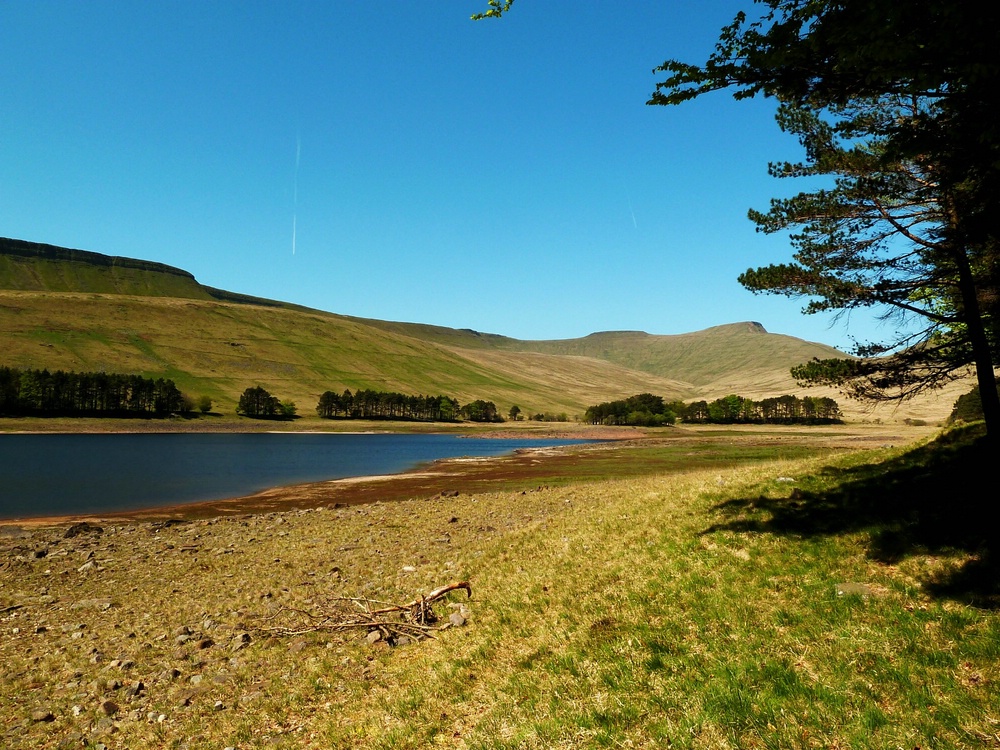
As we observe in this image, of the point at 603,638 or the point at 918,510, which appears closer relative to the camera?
the point at 603,638

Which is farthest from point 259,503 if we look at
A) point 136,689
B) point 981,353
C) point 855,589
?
point 981,353

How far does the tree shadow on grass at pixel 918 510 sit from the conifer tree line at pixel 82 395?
644 feet

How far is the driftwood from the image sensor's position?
1337 cm

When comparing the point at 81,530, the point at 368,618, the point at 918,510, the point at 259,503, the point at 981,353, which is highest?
the point at 981,353

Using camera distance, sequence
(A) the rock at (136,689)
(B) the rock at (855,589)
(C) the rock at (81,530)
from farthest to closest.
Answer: (C) the rock at (81,530) → (A) the rock at (136,689) → (B) the rock at (855,589)

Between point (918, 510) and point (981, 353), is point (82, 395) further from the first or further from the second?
point (981, 353)

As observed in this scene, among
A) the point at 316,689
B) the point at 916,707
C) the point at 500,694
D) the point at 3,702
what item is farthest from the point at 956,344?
the point at 3,702

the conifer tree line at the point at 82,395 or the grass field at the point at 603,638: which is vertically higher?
the conifer tree line at the point at 82,395

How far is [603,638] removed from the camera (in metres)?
10.4

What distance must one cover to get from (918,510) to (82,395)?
207 meters

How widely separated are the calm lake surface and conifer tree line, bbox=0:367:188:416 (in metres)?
45.5

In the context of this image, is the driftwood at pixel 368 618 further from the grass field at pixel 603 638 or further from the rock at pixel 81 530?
the rock at pixel 81 530

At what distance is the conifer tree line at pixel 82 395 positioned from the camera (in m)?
154

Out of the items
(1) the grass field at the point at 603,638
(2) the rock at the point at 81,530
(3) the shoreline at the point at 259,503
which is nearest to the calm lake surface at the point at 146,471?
(3) the shoreline at the point at 259,503
